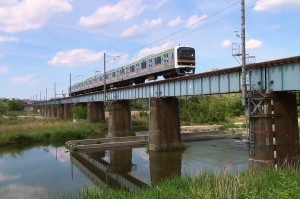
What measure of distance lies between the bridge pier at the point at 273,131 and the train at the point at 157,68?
1358 centimetres

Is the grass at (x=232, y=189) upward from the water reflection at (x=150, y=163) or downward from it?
upward

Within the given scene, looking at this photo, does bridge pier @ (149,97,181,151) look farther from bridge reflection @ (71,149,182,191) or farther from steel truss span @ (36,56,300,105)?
bridge reflection @ (71,149,182,191)

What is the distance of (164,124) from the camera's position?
36.2 metres

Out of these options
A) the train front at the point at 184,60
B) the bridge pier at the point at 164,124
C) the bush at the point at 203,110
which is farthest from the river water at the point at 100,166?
the bush at the point at 203,110

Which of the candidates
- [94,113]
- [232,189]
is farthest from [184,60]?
[94,113]

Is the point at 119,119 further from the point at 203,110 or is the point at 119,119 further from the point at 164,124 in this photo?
the point at 203,110

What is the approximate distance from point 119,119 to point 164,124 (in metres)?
15.6

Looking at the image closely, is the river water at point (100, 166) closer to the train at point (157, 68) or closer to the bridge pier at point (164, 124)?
the bridge pier at point (164, 124)

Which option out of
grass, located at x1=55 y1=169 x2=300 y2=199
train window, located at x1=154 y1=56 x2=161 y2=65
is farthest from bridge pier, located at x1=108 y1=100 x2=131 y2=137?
grass, located at x1=55 y1=169 x2=300 y2=199

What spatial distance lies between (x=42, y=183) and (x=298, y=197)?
17.8 m

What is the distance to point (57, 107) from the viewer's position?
103375 mm

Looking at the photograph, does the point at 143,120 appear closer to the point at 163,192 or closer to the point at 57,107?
the point at 57,107

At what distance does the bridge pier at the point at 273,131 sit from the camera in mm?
21719

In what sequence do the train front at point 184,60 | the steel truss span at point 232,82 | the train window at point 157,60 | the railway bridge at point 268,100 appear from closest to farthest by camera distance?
the steel truss span at point 232,82
the railway bridge at point 268,100
the train front at point 184,60
the train window at point 157,60
